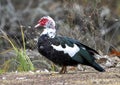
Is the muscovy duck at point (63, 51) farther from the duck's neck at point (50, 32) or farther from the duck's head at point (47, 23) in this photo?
the duck's head at point (47, 23)

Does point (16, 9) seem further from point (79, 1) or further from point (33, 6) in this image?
point (79, 1)

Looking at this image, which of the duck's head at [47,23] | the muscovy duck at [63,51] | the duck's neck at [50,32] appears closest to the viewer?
the muscovy duck at [63,51]

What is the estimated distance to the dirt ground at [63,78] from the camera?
1200cm

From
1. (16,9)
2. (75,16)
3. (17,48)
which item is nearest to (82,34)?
(75,16)

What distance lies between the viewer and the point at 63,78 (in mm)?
12398

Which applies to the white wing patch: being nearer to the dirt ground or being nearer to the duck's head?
the dirt ground

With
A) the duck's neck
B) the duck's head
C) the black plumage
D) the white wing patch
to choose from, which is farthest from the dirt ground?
the duck's head

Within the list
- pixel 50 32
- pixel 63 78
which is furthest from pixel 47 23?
pixel 63 78

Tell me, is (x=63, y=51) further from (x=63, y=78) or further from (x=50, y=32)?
(x=63, y=78)

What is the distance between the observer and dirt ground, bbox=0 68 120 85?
1200 cm

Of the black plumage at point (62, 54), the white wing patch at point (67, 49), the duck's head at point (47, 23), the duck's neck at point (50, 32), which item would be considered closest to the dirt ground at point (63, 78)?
the black plumage at point (62, 54)

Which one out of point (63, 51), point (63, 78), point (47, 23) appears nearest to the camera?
point (63, 78)

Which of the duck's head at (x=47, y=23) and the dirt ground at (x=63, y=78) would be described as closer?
the dirt ground at (x=63, y=78)

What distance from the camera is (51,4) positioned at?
26.9 metres
